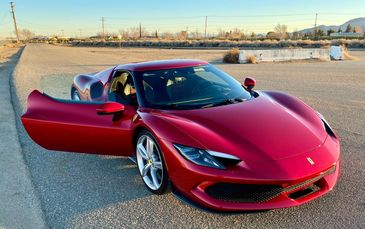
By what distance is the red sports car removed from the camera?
107 inches

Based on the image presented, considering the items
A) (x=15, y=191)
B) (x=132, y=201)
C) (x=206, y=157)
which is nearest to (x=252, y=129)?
(x=206, y=157)

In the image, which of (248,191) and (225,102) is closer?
(248,191)

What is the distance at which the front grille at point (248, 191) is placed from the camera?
8.79 ft

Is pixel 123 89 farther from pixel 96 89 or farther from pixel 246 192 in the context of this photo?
pixel 246 192

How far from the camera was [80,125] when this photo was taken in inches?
155

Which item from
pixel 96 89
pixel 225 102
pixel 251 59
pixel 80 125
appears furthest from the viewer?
pixel 251 59

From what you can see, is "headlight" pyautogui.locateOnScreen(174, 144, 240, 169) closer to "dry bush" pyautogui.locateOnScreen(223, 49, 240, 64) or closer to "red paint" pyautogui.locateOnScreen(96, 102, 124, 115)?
"red paint" pyautogui.locateOnScreen(96, 102, 124, 115)

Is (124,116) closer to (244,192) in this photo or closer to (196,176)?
(196,176)

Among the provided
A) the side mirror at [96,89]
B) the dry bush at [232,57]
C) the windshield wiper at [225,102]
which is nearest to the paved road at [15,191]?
the side mirror at [96,89]

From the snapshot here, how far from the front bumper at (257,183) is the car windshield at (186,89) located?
104 cm

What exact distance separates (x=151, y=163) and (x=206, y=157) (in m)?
0.85

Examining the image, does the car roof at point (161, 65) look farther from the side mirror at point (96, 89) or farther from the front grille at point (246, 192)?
the front grille at point (246, 192)

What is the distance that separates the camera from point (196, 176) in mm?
2799

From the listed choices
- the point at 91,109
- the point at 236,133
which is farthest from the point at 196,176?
the point at 91,109
